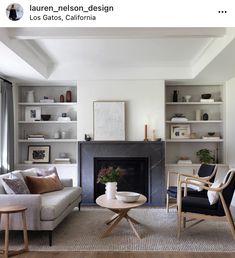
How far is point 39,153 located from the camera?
6.67 meters

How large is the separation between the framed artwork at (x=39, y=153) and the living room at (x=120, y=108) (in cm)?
2

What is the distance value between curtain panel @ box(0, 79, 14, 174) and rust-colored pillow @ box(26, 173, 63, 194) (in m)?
1.19

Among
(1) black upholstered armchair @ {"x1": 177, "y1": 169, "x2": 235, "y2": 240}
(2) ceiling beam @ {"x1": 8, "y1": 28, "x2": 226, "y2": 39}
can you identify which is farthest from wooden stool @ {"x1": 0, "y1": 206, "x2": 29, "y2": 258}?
(2) ceiling beam @ {"x1": 8, "y1": 28, "x2": 226, "y2": 39}

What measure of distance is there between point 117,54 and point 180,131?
234 cm

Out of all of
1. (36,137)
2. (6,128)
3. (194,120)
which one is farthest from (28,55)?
(194,120)

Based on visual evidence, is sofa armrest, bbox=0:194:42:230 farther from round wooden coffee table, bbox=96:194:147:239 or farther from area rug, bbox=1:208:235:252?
round wooden coffee table, bbox=96:194:147:239

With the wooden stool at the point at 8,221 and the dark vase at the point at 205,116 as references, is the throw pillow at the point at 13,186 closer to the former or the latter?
the wooden stool at the point at 8,221

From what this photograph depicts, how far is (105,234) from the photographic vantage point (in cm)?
407

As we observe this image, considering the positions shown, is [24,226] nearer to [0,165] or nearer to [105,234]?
[105,234]

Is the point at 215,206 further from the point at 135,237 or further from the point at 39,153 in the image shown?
the point at 39,153

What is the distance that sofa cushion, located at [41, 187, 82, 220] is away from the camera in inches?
148

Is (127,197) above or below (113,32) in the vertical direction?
below
